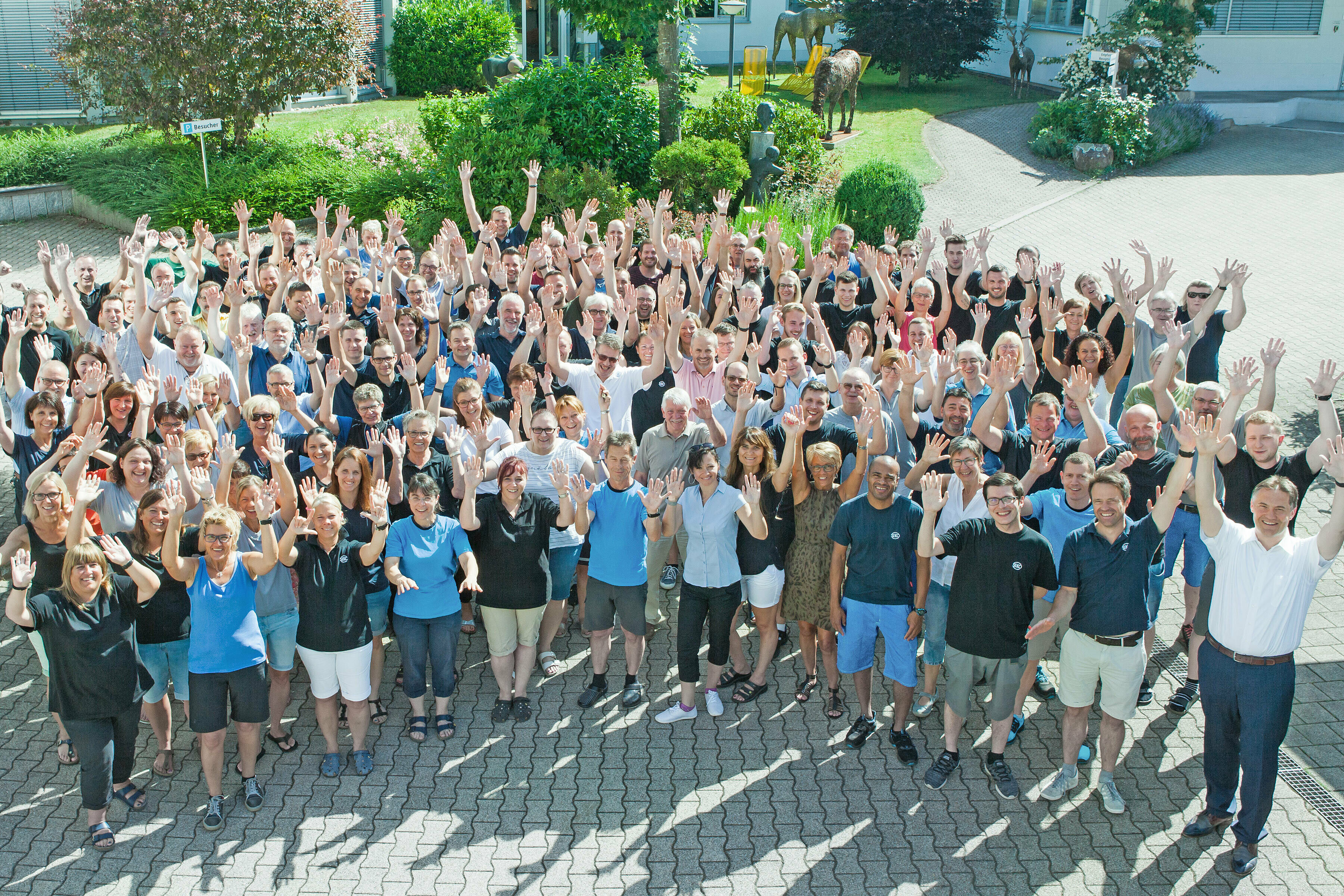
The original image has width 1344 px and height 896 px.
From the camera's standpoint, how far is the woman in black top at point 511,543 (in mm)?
6652

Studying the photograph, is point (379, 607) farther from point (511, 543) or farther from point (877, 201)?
point (877, 201)

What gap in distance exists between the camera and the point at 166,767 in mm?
6340

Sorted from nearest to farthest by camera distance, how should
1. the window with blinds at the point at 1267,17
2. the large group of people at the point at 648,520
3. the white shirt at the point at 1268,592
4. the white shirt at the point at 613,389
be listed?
the white shirt at the point at 1268,592 < the large group of people at the point at 648,520 < the white shirt at the point at 613,389 < the window with blinds at the point at 1267,17

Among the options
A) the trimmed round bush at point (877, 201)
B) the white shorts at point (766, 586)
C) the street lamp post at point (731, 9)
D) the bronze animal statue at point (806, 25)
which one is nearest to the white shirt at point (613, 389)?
the white shorts at point (766, 586)

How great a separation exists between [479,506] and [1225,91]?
86.8 ft

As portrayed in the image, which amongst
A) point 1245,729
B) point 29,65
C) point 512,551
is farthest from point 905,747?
point 29,65

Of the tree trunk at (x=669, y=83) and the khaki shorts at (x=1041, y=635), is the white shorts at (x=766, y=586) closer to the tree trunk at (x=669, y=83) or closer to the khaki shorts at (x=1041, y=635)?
the khaki shorts at (x=1041, y=635)

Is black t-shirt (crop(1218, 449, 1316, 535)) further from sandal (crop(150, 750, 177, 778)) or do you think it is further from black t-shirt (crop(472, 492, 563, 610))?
sandal (crop(150, 750, 177, 778))

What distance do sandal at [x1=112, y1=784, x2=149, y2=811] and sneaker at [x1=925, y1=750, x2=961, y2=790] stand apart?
171 inches

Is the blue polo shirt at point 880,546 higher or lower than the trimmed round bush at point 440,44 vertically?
lower

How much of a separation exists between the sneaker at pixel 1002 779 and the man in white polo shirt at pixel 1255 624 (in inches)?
35.7

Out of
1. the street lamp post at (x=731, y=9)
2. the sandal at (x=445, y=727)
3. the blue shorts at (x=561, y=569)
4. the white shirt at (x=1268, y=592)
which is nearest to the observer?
the white shirt at (x=1268, y=592)

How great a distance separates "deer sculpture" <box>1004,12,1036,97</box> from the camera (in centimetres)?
2659

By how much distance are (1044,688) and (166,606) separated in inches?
209
